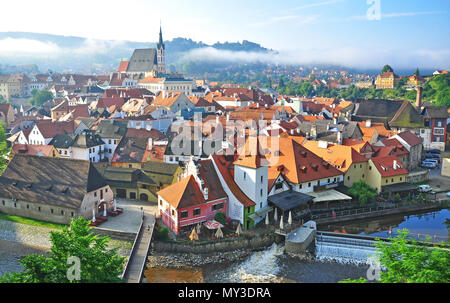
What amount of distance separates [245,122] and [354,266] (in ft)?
124

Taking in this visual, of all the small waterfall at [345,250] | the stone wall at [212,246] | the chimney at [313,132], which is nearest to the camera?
the small waterfall at [345,250]

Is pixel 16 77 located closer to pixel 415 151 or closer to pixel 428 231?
pixel 415 151

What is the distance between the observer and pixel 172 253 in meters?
29.5

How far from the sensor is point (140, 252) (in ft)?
91.0

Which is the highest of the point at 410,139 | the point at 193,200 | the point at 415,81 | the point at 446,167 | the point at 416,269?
the point at 415,81

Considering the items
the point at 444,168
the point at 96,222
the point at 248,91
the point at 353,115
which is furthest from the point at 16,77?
the point at 444,168

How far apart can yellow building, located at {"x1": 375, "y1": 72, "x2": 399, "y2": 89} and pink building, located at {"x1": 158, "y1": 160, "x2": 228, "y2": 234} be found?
116 m

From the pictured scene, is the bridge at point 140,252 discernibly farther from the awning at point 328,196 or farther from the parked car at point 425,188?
the parked car at point 425,188

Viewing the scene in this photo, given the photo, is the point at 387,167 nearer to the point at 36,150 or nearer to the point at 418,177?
the point at 418,177

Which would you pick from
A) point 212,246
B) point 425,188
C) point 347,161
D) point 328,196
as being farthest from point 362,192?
point 212,246

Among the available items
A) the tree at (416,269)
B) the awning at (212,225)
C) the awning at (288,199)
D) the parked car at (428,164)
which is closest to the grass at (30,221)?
the awning at (212,225)

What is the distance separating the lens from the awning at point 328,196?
37456 millimetres

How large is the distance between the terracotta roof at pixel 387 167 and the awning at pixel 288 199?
10576mm

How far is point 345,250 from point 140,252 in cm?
1494
